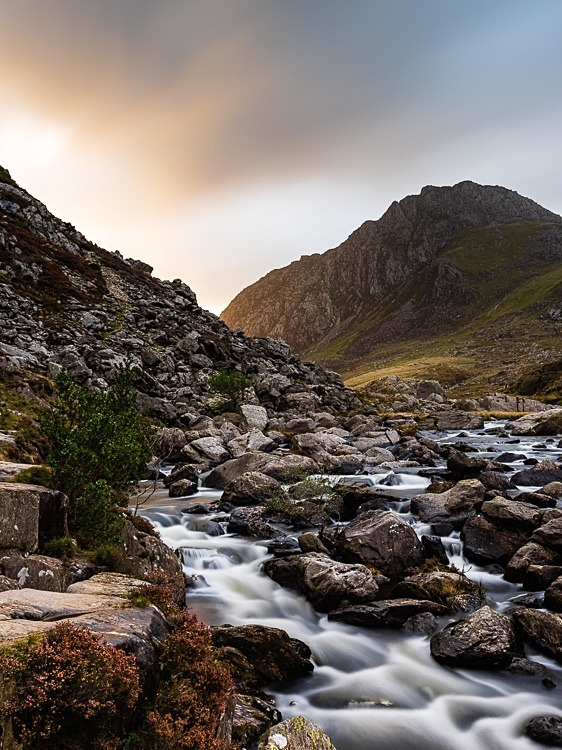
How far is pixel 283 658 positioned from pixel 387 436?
141ft

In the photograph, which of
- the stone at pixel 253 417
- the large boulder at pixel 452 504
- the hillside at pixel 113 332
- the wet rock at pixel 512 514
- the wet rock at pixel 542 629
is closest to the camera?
the wet rock at pixel 542 629

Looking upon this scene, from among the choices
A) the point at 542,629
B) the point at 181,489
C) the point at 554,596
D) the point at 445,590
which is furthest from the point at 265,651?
the point at 181,489

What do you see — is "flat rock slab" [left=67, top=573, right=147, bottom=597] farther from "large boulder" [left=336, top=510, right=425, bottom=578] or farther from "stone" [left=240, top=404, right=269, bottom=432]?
Result: "stone" [left=240, top=404, right=269, bottom=432]

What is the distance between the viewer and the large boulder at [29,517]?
10391 millimetres

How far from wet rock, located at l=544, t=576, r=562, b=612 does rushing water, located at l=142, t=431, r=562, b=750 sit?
58.3 inches

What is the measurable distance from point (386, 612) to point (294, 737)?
26.4 ft

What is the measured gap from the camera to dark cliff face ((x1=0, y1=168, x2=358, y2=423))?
55594 mm

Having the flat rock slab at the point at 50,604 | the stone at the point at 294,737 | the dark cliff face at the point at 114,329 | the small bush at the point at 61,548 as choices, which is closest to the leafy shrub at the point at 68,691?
the flat rock slab at the point at 50,604

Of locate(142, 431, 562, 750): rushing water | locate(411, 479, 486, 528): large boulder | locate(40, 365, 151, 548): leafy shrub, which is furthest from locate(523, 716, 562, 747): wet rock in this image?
locate(411, 479, 486, 528): large boulder

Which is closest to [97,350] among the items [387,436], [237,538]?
[387,436]

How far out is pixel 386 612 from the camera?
14.7 meters

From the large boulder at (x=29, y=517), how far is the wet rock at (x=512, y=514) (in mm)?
17228

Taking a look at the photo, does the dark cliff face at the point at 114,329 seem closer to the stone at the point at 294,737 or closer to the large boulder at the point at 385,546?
the large boulder at the point at 385,546

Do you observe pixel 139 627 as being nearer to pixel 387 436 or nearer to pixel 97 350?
pixel 387 436
